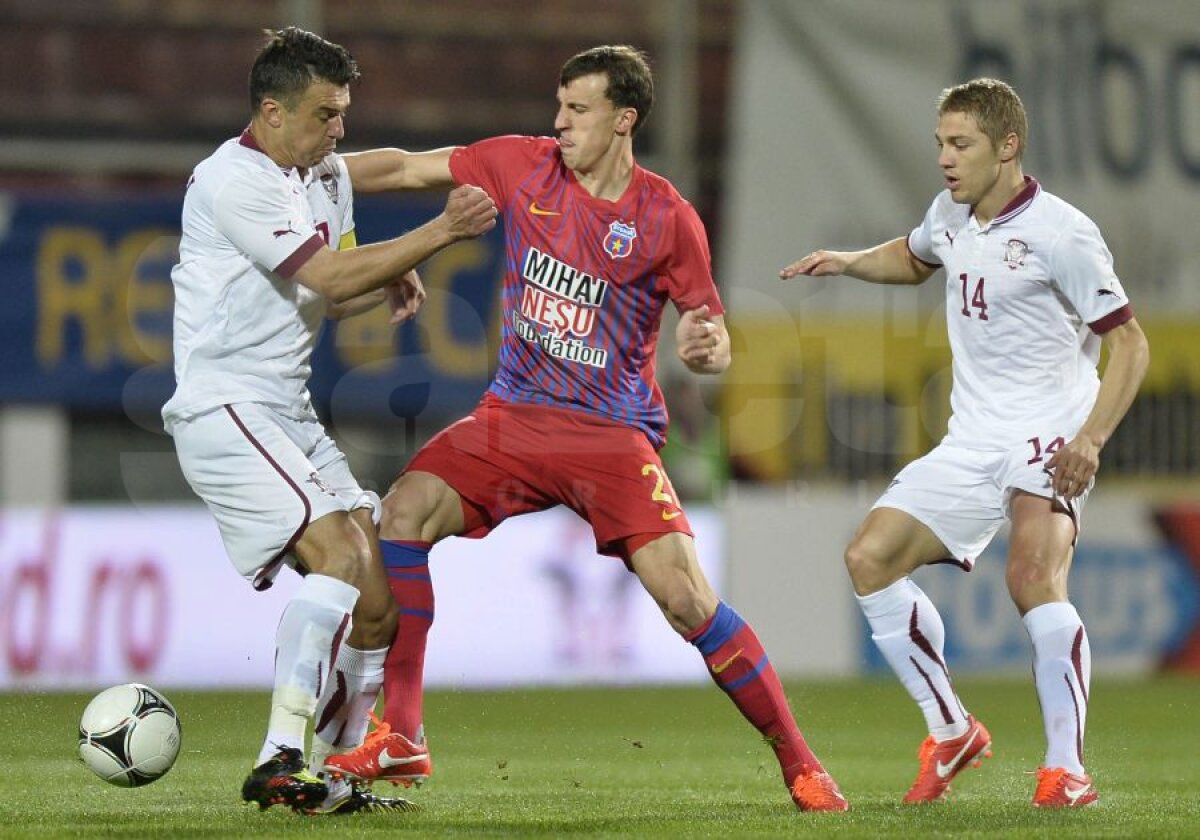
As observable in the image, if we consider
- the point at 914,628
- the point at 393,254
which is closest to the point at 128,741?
the point at 393,254

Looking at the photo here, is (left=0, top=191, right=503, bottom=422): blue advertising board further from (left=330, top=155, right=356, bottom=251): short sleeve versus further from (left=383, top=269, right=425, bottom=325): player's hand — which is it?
(left=330, top=155, right=356, bottom=251): short sleeve

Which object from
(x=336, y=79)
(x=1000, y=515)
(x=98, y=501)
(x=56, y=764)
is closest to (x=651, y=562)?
(x=1000, y=515)

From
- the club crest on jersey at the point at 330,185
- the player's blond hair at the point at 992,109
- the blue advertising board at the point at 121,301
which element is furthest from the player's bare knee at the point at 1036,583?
the blue advertising board at the point at 121,301

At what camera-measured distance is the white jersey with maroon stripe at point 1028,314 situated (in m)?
5.54

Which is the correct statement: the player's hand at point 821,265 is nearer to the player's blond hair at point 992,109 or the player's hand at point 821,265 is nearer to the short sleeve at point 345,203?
the player's blond hair at point 992,109

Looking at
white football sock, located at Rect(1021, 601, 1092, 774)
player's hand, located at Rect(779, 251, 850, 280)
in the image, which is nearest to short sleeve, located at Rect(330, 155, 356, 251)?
player's hand, located at Rect(779, 251, 850, 280)

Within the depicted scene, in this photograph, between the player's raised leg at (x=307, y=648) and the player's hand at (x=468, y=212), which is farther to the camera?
the player's hand at (x=468, y=212)

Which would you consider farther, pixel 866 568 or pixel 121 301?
pixel 121 301

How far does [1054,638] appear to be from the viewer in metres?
5.46

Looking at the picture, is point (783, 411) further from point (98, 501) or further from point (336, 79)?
point (336, 79)

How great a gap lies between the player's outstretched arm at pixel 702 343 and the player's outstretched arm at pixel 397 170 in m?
0.98

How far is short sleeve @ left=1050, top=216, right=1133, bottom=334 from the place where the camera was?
547cm

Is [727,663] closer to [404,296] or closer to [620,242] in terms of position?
[620,242]

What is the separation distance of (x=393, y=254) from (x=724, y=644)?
4.57 ft
